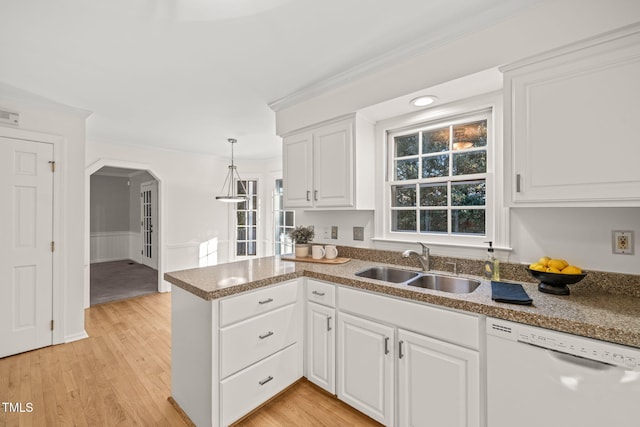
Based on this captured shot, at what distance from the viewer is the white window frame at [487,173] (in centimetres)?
193

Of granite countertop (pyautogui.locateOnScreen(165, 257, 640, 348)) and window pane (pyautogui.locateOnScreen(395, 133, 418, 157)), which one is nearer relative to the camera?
granite countertop (pyautogui.locateOnScreen(165, 257, 640, 348))

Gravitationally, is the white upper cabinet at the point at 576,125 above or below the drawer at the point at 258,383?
above

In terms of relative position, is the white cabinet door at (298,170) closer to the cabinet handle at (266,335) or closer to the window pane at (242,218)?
the cabinet handle at (266,335)

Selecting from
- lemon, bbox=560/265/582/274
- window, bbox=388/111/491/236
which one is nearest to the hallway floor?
window, bbox=388/111/491/236

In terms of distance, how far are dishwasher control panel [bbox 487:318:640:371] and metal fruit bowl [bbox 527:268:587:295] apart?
0.38 m

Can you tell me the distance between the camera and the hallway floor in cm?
464

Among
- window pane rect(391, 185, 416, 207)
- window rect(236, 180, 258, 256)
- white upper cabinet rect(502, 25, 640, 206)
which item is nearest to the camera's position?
white upper cabinet rect(502, 25, 640, 206)

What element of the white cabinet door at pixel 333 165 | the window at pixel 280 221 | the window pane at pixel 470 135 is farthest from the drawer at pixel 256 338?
the window at pixel 280 221

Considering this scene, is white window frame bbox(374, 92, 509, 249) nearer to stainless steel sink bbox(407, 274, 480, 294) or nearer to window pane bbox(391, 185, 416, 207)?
window pane bbox(391, 185, 416, 207)

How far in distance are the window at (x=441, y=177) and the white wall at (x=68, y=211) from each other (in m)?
3.38

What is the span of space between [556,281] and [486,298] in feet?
1.22

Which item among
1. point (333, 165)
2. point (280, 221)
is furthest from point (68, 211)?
point (280, 221)

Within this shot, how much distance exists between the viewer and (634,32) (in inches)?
49.9

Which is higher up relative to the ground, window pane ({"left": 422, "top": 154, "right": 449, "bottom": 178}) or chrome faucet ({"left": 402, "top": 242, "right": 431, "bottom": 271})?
window pane ({"left": 422, "top": 154, "right": 449, "bottom": 178})
